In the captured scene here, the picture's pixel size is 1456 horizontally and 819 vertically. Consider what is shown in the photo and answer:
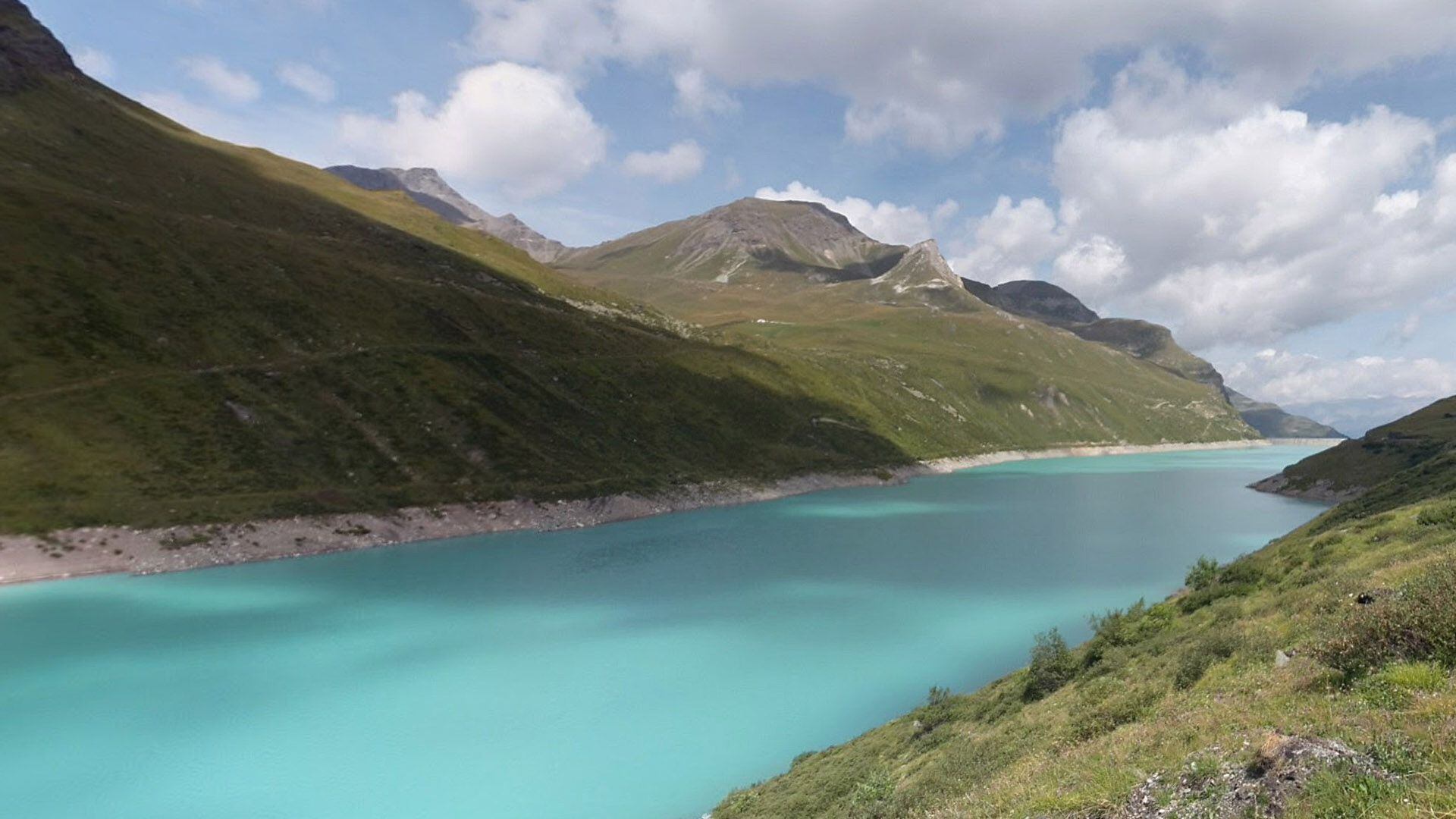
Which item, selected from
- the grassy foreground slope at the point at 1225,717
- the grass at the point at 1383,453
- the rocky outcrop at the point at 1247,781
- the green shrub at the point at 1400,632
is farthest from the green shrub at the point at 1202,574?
the grass at the point at 1383,453

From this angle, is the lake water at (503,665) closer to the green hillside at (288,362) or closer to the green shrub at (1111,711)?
the green shrub at (1111,711)

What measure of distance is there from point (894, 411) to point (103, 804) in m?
163

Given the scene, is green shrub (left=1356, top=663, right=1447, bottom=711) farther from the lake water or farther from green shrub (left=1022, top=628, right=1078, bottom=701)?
the lake water

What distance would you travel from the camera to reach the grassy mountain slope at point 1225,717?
8.10 m

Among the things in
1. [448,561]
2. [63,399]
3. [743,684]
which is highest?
[63,399]

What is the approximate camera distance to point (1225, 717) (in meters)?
11.6

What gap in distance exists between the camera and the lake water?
25375mm

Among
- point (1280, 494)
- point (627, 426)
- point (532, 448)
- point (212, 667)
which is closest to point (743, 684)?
point (212, 667)

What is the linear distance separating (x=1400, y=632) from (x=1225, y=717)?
9.71ft

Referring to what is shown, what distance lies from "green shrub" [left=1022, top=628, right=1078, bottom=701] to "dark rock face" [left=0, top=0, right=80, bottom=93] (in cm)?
17246

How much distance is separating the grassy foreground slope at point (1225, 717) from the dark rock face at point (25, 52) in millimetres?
171480

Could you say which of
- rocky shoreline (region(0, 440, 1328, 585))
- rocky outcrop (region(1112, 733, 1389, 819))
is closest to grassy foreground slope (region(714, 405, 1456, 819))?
rocky outcrop (region(1112, 733, 1389, 819))

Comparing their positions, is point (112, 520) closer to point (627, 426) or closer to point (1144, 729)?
point (627, 426)

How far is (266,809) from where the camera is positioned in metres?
23.6
